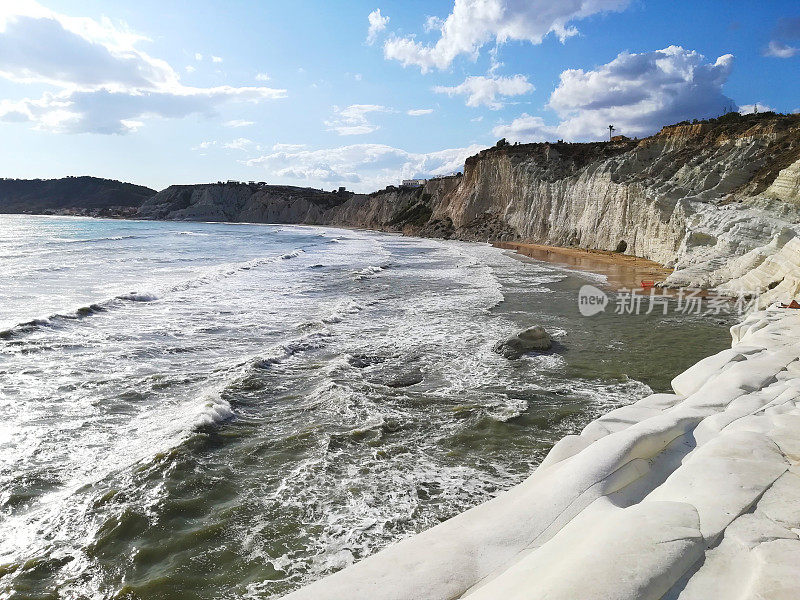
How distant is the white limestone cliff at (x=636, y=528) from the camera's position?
8.08ft

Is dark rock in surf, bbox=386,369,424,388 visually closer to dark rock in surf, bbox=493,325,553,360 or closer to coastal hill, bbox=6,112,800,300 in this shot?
dark rock in surf, bbox=493,325,553,360

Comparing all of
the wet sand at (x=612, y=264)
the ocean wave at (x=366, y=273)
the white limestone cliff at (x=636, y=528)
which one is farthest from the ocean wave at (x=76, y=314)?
the wet sand at (x=612, y=264)

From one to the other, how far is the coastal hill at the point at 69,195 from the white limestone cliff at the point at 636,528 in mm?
181942

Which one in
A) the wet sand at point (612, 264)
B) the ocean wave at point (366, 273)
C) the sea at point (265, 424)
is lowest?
the sea at point (265, 424)

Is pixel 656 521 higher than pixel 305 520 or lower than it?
higher

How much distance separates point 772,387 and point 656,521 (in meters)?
3.84

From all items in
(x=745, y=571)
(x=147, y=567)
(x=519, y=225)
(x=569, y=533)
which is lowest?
(x=147, y=567)

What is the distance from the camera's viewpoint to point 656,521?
289 centimetres

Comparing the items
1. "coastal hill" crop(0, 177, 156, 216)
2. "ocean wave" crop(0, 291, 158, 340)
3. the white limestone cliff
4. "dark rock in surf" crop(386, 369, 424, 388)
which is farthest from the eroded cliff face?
"coastal hill" crop(0, 177, 156, 216)

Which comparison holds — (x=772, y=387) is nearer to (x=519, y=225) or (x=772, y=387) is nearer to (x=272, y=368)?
(x=272, y=368)

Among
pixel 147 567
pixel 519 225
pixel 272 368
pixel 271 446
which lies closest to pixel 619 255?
pixel 519 225

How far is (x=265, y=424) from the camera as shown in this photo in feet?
23.0

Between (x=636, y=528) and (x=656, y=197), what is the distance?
30.9m

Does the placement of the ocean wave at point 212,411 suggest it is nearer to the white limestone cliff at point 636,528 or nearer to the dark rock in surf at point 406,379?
the dark rock in surf at point 406,379
